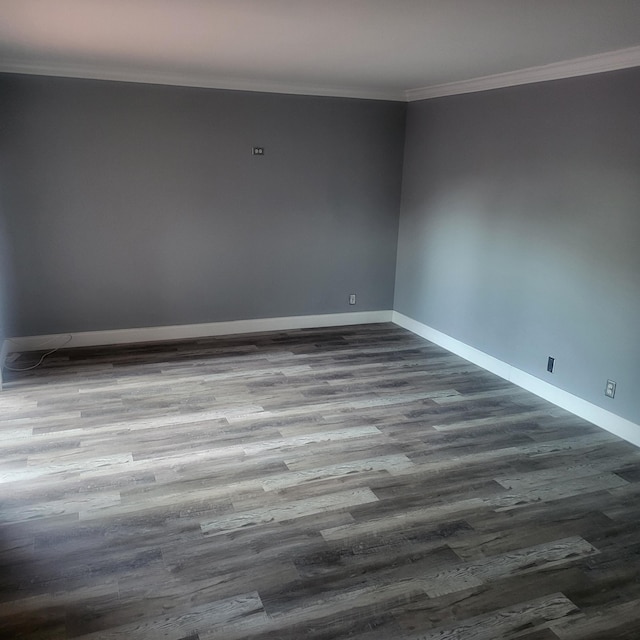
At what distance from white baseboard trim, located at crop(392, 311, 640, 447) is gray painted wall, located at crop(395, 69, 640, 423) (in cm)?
5

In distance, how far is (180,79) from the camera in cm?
466

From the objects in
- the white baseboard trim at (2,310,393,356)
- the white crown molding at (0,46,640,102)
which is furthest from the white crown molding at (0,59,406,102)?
the white baseboard trim at (2,310,393,356)

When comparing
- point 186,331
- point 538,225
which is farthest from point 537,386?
point 186,331

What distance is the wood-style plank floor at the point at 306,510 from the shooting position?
206 centimetres

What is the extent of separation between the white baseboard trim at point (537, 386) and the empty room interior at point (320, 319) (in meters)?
0.02

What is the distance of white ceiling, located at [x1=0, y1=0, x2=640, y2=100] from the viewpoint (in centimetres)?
249

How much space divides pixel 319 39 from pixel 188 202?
225 cm

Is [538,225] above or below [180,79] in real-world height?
below

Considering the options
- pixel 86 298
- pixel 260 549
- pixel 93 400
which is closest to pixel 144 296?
pixel 86 298

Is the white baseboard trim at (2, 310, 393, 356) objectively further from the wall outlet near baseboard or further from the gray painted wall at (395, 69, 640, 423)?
the wall outlet near baseboard

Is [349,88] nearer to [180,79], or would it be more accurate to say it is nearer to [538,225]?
[180,79]

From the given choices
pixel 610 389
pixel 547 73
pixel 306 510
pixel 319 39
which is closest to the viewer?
pixel 306 510

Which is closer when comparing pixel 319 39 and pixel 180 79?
pixel 319 39

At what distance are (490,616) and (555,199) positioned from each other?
2.81m
